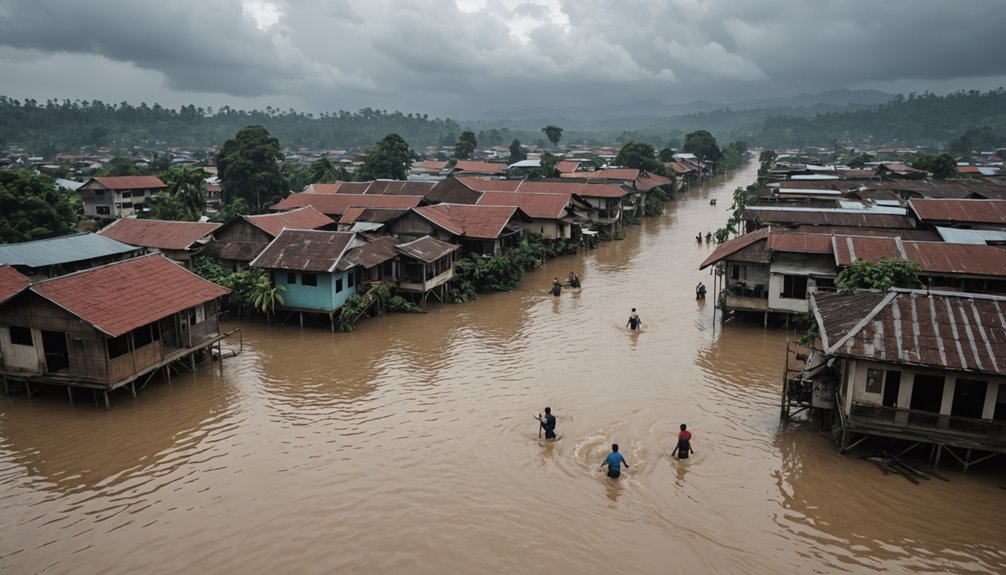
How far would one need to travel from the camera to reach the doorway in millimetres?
17828

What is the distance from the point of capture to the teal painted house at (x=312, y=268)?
24969mm

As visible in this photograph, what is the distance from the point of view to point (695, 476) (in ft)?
47.9

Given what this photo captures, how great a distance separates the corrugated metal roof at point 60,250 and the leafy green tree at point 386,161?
38.1m

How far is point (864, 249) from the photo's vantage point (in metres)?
23.4

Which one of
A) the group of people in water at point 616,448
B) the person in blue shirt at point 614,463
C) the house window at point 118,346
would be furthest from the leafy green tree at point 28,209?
the person in blue shirt at point 614,463

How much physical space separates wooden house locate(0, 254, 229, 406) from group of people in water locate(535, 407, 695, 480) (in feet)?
37.5

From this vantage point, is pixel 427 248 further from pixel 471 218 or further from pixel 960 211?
pixel 960 211

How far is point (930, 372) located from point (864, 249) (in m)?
11.0

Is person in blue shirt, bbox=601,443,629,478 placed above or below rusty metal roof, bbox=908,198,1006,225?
below

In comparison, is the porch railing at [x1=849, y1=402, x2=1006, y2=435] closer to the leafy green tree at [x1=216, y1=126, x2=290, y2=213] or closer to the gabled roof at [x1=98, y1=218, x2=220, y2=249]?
the gabled roof at [x1=98, y1=218, x2=220, y2=249]

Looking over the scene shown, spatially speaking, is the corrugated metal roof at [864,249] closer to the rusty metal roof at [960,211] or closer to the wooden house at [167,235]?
the rusty metal roof at [960,211]

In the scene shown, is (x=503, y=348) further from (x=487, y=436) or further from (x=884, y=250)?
(x=884, y=250)

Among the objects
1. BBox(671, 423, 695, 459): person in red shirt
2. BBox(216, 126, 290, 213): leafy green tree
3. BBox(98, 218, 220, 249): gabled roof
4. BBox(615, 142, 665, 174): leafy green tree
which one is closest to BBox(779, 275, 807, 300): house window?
BBox(671, 423, 695, 459): person in red shirt

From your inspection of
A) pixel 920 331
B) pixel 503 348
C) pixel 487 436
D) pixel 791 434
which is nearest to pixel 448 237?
pixel 503 348
